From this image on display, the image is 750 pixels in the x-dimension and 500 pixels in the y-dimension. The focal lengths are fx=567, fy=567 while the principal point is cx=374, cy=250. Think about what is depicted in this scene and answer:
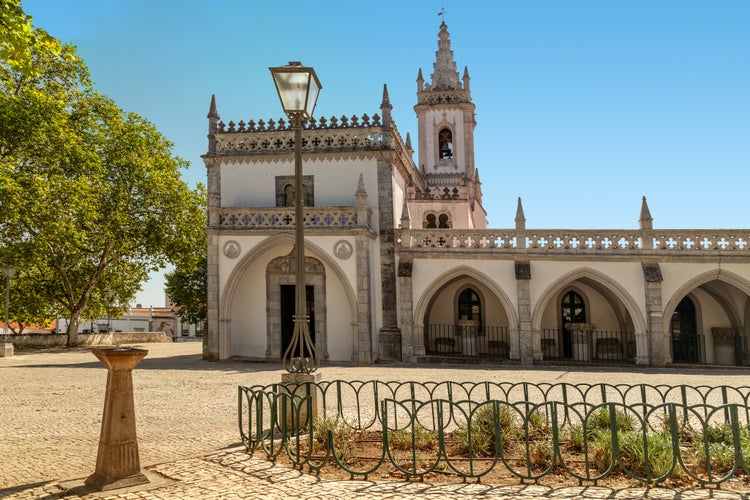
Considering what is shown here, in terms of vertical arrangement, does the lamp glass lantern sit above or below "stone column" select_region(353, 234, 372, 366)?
above

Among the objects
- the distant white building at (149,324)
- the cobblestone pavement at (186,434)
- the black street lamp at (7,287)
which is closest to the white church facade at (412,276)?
the cobblestone pavement at (186,434)

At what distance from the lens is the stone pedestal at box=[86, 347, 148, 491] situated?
18.9ft

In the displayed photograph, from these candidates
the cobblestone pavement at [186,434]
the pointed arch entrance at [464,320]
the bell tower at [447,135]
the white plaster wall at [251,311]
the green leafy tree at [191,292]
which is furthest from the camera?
the bell tower at [447,135]

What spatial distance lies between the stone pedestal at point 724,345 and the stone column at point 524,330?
6.90 metres

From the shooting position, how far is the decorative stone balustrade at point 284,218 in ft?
66.4

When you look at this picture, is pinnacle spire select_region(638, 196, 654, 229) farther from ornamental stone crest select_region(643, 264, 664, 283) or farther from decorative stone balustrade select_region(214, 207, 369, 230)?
decorative stone balustrade select_region(214, 207, 369, 230)

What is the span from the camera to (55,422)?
9.40 meters

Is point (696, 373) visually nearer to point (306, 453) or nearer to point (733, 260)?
point (733, 260)

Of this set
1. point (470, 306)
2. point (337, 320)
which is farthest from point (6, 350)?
point (470, 306)

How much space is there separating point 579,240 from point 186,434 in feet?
50.7

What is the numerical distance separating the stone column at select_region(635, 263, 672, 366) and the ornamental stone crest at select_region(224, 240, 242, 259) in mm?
14180

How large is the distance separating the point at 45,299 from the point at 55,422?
20.5 metres

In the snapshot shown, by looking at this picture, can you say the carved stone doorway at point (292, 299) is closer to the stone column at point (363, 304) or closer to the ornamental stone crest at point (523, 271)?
the stone column at point (363, 304)

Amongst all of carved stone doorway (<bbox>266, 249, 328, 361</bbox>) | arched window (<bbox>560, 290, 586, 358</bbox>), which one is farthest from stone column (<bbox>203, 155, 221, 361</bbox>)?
arched window (<bbox>560, 290, 586, 358</bbox>)
